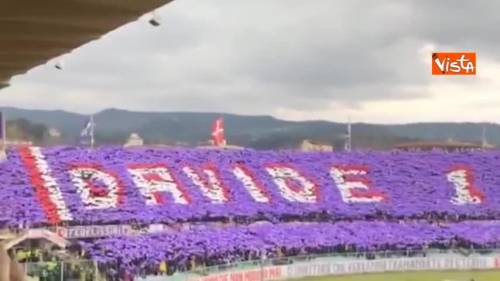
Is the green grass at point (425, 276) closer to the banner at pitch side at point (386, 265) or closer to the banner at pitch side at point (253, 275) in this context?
the banner at pitch side at point (386, 265)

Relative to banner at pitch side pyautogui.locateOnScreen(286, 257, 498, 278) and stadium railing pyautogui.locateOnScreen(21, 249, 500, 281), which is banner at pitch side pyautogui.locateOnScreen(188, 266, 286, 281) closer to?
stadium railing pyautogui.locateOnScreen(21, 249, 500, 281)

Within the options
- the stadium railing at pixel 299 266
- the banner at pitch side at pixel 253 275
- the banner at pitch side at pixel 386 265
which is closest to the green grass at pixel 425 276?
the banner at pitch side at pixel 386 265

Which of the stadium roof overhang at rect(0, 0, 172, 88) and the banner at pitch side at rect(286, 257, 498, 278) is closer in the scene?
the stadium roof overhang at rect(0, 0, 172, 88)

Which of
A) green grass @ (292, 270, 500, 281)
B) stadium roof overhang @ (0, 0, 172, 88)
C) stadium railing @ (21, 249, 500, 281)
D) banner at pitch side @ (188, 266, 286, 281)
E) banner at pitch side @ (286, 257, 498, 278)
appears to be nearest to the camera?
stadium roof overhang @ (0, 0, 172, 88)

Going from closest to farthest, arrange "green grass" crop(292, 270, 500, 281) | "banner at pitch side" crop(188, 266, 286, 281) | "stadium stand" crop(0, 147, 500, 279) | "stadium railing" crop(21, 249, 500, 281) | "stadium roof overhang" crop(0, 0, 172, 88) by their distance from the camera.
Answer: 1. "stadium roof overhang" crop(0, 0, 172, 88)
2. "stadium railing" crop(21, 249, 500, 281)
3. "banner at pitch side" crop(188, 266, 286, 281)
4. "green grass" crop(292, 270, 500, 281)
5. "stadium stand" crop(0, 147, 500, 279)

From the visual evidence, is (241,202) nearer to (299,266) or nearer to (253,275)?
(299,266)

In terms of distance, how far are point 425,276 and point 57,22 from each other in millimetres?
38831

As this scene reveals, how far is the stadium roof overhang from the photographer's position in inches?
179

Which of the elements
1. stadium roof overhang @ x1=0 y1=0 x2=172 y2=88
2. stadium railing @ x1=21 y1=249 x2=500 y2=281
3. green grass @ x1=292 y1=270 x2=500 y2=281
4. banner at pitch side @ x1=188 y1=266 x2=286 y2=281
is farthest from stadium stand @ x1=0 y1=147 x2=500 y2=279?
stadium roof overhang @ x1=0 y1=0 x2=172 y2=88

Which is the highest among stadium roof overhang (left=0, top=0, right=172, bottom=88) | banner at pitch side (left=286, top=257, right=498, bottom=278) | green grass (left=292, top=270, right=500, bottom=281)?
stadium roof overhang (left=0, top=0, right=172, bottom=88)

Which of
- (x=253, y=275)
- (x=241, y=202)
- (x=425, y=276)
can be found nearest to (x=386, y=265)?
(x=425, y=276)

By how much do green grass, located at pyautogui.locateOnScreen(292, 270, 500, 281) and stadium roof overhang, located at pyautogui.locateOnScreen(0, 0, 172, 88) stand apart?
34.8m

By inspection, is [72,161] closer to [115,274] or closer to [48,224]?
[48,224]

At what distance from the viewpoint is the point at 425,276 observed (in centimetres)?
4206
